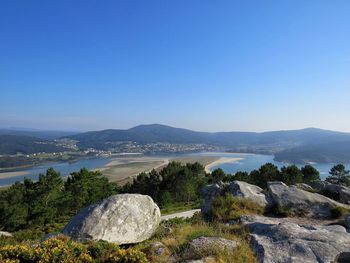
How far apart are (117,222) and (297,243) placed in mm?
6540

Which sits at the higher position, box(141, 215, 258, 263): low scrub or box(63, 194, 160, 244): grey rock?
Answer: box(141, 215, 258, 263): low scrub

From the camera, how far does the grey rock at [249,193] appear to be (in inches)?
556

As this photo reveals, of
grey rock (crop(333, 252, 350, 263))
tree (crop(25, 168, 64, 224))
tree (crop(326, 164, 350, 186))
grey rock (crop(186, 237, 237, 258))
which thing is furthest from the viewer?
tree (crop(326, 164, 350, 186))

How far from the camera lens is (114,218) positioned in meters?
11.6

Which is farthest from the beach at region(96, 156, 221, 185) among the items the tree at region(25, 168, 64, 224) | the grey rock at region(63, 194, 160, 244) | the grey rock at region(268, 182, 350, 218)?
the grey rock at region(63, 194, 160, 244)

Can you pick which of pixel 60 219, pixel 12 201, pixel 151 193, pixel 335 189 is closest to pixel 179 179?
pixel 151 193

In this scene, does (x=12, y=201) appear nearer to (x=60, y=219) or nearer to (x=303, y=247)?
(x=60, y=219)

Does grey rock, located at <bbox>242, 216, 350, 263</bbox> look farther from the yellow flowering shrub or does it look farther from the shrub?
the shrub

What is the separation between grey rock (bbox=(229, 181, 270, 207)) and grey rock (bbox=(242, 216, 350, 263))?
4667 millimetres

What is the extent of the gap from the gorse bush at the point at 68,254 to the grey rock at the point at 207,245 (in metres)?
1.15

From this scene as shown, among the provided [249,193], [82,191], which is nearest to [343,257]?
[249,193]

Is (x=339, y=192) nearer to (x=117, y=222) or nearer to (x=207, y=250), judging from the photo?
(x=117, y=222)

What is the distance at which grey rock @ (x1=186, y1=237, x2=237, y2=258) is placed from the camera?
714cm

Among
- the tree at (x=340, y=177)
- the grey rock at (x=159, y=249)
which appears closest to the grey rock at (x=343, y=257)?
the grey rock at (x=159, y=249)
